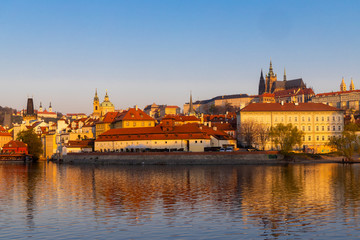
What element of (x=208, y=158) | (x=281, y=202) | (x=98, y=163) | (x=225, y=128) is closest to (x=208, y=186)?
(x=281, y=202)

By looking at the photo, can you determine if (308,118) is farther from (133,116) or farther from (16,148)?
Answer: (16,148)

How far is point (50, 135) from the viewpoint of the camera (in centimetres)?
13125

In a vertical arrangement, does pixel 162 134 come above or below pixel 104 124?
below

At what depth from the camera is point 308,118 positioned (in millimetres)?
117312

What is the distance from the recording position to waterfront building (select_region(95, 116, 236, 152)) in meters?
97.9

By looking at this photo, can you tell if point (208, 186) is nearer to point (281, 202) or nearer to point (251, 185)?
point (251, 185)

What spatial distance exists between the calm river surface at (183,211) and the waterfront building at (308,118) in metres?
68.5

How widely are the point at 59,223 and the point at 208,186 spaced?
851 inches

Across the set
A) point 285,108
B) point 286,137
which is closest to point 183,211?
point 286,137

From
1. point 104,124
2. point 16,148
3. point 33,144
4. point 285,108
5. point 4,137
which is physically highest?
point 285,108

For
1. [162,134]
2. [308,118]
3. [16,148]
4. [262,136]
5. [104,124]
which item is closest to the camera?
[162,134]

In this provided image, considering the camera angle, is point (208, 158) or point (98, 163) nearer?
point (208, 158)

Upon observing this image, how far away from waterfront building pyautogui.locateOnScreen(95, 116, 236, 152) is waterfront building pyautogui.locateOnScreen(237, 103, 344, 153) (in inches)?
495

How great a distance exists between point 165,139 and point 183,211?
67.5m
